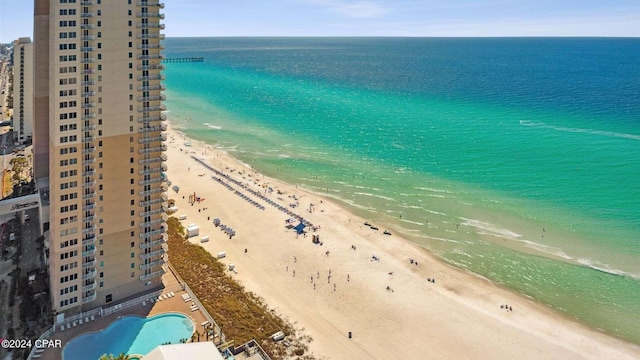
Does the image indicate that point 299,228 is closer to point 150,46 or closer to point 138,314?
point 138,314

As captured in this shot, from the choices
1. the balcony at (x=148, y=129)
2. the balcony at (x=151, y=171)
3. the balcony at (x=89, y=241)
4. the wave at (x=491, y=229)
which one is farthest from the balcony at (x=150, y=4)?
the wave at (x=491, y=229)

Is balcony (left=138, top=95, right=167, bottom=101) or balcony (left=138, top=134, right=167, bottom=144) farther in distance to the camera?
balcony (left=138, top=134, right=167, bottom=144)

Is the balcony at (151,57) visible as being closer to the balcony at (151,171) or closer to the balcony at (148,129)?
the balcony at (148,129)

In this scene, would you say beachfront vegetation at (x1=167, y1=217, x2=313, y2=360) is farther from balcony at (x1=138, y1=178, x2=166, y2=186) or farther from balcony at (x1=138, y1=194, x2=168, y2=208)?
balcony at (x1=138, y1=178, x2=166, y2=186)

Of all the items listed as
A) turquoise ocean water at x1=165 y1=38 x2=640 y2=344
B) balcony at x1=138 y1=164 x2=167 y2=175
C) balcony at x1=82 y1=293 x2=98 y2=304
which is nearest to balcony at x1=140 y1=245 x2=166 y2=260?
balcony at x1=82 y1=293 x2=98 y2=304

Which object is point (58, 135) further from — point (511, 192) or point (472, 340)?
point (511, 192)

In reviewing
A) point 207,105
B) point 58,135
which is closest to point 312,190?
point 58,135

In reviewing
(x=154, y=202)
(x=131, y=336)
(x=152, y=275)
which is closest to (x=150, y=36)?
(x=154, y=202)
